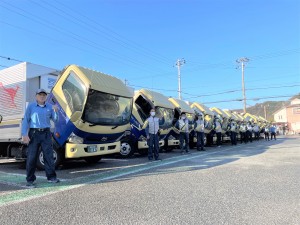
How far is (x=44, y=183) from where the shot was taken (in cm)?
564

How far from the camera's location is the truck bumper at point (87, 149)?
6.65m

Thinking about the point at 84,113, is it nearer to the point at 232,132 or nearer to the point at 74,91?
the point at 74,91

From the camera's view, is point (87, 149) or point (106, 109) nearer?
point (87, 149)

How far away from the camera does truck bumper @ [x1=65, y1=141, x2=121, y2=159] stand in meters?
6.65

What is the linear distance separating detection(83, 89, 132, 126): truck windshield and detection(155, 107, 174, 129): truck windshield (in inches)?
148

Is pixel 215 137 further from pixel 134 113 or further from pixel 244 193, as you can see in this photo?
pixel 244 193

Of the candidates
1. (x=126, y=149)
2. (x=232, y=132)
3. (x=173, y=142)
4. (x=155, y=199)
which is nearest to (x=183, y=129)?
(x=173, y=142)

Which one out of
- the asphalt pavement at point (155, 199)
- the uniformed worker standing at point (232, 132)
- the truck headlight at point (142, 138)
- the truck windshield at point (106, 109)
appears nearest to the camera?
the asphalt pavement at point (155, 199)

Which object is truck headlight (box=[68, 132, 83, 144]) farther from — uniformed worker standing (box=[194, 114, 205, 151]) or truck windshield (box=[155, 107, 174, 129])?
uniformed worker standing (box=[194, 114, 205, 151])

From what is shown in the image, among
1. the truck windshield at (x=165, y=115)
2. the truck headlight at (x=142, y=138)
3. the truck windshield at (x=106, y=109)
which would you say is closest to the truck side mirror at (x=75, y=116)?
the truck windshield at (x=106, y=109)

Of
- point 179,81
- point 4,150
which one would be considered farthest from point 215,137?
point 179,81

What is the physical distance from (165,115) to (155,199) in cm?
824

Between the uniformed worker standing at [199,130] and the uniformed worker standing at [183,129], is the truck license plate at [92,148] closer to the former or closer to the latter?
the uniformed worker standing at [183,129]

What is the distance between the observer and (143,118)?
11109 mm
